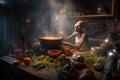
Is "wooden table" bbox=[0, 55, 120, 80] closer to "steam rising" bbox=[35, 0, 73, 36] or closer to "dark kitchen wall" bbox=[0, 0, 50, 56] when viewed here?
"dark kitchen wall" bbox=[0, 0, 50, 56]

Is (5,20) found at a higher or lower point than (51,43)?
higher

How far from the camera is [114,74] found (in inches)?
61.2

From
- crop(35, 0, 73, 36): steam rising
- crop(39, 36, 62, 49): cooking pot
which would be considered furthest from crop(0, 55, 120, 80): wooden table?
crop(35, 0, 73, 36): steam rising

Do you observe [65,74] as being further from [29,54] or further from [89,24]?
[89,24]

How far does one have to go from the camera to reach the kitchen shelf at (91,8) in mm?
3978

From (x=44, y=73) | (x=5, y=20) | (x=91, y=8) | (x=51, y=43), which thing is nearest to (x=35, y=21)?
(x=5, y=20)

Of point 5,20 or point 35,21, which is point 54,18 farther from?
point 5,20

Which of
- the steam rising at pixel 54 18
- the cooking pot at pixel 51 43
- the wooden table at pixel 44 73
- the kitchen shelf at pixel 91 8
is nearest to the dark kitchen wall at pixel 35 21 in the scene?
the steam rising at pixel 54 18

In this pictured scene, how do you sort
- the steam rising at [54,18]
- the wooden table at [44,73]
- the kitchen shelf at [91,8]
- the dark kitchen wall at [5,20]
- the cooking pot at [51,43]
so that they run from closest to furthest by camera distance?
the wooden table at [44,73] → the cooking pot at [51,43] → the kitchen shelf at [91,8] → the dark kitchen wall at [5,20] → the steam rising at [54,18]

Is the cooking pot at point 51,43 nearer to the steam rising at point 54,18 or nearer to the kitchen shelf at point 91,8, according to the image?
the kitchen shelf at point 91,8

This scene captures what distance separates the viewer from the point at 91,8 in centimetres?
446

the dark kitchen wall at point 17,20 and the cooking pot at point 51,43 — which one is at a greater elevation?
the dark kitchen wall at point 17,20

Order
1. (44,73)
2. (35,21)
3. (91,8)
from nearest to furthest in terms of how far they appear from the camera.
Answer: (44,73) < (91,8) < (35,21)

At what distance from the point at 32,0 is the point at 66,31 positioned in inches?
55.8
